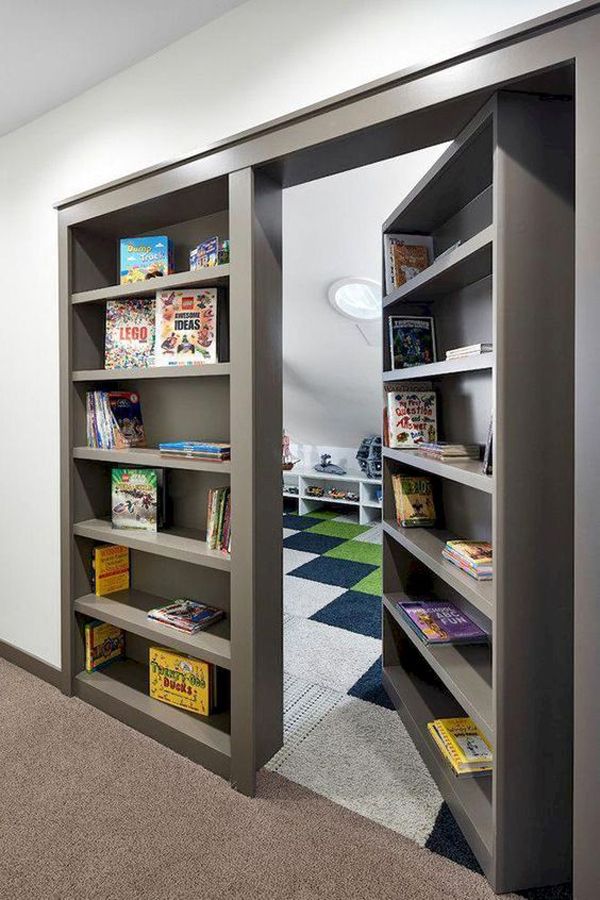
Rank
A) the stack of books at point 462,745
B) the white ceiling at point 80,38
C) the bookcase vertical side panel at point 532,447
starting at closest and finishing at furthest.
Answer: the bookcase vertical side panel at point 532,447 → the stack of books at point 462,745 → the white ceiling at point 80,38

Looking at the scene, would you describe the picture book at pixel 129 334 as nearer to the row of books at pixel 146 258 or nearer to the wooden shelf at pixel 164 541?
the row of books at pixel 146 258

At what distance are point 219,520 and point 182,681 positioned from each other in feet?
2.22

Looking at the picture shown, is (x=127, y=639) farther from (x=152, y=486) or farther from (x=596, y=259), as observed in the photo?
(x=596, y=259)

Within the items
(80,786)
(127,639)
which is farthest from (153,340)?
(80,786)

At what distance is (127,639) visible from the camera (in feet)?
8.20

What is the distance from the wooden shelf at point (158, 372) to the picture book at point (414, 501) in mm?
888

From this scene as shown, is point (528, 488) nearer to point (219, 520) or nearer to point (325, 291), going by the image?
point (219, 520)

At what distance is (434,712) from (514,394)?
4.48ft

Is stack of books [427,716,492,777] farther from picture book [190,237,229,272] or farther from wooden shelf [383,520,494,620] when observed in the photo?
picture book [190,237,229,272]

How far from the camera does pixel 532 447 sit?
1.30 m

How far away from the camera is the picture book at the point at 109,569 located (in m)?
2.37

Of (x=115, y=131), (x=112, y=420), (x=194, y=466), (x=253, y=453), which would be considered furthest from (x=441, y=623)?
(x=115, y=131)

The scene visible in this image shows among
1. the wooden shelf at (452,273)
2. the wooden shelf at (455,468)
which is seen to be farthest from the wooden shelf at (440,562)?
the wooden shelf at (452,273)

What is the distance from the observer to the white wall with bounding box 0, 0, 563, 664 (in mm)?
1503
